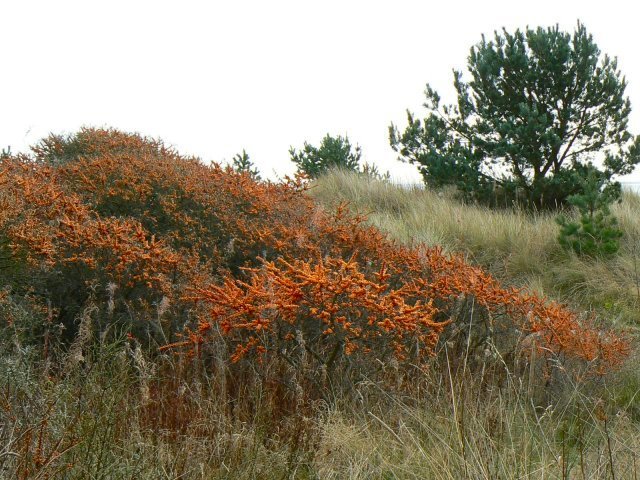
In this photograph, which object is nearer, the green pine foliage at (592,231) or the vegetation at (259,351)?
the vegetation at (259,351)

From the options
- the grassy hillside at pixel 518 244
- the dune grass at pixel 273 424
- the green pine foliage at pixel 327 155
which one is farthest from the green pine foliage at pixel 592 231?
the green pine foliage at pixel 327 155

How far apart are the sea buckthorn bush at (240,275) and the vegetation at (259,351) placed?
2 cm

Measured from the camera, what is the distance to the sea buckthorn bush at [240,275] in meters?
4.79

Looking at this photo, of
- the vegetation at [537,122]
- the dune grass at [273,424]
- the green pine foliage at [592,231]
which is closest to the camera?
the dune grass at [273,424]

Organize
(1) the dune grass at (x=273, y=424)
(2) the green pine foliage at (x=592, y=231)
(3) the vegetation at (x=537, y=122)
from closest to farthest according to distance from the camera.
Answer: (1) the dune grass at (x=273, y=424) → (2) the green pine foliage at (x=592, y=231) → (3) the vegetation at (x=537, y=122)

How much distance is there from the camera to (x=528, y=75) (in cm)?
1580

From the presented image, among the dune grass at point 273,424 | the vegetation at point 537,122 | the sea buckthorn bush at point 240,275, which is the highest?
the vegetation at point 537,122

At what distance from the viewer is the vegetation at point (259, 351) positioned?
3.60 m

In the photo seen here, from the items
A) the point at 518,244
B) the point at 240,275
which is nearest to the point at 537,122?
the point at 518,244

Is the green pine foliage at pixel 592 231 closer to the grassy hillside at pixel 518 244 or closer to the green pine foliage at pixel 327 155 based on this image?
the grassy hillside at pixel 518 244

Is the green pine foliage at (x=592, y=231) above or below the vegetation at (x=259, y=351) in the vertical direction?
above

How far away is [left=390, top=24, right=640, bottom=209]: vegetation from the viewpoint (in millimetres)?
15625

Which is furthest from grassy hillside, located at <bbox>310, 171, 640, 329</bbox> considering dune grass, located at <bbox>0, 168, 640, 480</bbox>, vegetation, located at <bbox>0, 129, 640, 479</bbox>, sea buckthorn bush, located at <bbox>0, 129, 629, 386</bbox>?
dune grass, located at <bbox>0, 168, 640, 480</bbox>

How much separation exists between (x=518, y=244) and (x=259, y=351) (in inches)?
295
